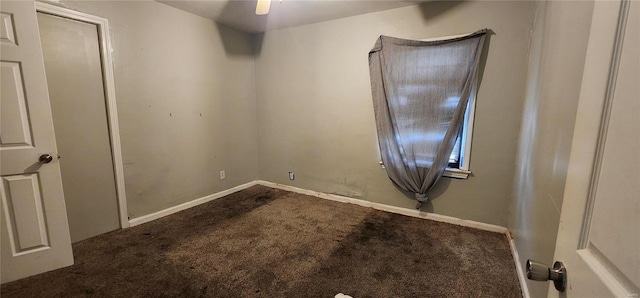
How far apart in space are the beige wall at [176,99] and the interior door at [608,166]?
3221mm

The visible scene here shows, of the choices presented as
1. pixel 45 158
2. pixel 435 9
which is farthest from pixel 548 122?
pixel 45 158

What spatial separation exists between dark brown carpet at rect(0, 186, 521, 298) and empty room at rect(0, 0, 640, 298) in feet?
0.06

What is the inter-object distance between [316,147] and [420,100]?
1.48 meters

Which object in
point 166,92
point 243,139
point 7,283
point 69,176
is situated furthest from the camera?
point 243,139

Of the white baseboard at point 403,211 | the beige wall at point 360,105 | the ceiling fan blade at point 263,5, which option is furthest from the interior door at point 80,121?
the white baseboard at point 403,211

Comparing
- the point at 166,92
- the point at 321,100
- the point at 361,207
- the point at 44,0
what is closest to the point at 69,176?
the point at 166,92

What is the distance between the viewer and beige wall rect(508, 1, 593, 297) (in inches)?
42.7

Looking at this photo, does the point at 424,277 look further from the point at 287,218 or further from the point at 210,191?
the point at 210,191

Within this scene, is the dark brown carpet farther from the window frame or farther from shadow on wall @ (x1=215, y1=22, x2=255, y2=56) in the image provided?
shadow on wall @ (x1=215, y1=22, x2=255, y2=56)

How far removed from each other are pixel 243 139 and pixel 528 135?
11.0 feet

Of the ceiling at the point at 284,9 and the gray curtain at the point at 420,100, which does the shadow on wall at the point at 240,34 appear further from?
the gray curtain at the point at 420,100

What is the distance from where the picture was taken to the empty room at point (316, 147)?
39.9 inches

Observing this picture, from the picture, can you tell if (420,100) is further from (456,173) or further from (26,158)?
(26,158)

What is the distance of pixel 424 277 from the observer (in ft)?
6.31
